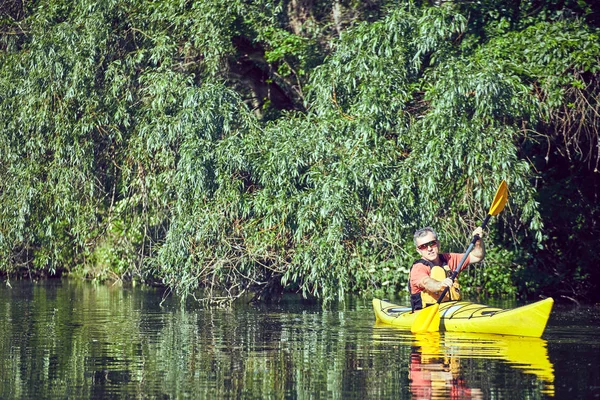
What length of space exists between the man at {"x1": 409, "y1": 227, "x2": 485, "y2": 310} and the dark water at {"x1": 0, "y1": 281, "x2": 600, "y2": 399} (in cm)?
54

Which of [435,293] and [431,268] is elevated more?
[431,268]

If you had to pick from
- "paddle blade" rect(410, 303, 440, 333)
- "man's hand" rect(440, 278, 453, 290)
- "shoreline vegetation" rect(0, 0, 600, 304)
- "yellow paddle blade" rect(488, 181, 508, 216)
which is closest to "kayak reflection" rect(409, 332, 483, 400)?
"paddle blade" rect(410, 303, 440, 333)

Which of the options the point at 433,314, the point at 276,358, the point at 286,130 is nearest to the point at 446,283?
the point at 433,314

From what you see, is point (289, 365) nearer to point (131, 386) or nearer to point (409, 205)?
point (131, 386)

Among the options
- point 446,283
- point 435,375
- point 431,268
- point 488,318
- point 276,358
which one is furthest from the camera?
point 431,268

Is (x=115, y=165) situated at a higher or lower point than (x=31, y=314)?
higher

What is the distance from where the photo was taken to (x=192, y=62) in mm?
14828

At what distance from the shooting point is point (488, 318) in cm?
1075

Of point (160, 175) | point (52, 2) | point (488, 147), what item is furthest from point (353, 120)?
point (52, 2)

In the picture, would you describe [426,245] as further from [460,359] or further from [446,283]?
[460,359]

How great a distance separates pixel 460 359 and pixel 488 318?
1915mm

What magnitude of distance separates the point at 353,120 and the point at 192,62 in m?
3.23

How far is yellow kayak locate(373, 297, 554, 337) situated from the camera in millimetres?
10281

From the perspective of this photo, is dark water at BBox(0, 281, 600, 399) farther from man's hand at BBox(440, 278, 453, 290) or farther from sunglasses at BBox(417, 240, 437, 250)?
sunglasses at BBox(417, 240, 437, 250)
